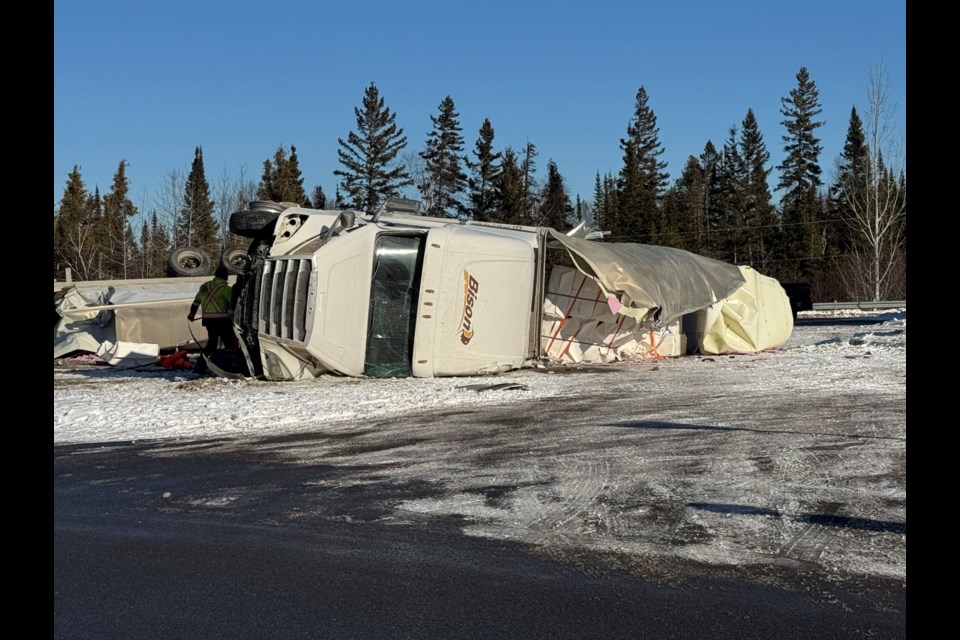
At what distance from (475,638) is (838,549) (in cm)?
228

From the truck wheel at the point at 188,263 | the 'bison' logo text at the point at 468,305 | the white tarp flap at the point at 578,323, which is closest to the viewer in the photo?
the 'bison' logo text at the point at 468,305

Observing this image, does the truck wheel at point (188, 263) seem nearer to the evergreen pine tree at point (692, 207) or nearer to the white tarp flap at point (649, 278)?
the white tarp flap at point (649, 278)

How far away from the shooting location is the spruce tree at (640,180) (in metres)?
68.2

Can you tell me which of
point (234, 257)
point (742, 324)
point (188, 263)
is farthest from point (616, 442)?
point (188, 263)

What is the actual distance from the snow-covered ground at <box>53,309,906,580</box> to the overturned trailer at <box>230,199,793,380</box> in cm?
53

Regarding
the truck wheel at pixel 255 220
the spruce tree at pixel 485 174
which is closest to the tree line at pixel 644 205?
the spruce tree at pixel 485 174

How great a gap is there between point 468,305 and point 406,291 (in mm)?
1040

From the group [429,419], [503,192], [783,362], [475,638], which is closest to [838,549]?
[475,638]

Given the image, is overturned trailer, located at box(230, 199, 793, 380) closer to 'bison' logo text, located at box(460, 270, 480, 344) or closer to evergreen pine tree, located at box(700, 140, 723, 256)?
'bison' logo text, located at box(460, 270, 480, 344)

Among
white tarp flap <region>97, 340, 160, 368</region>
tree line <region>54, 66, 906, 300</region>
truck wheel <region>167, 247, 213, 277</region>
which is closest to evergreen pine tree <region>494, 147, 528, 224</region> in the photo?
tree line <region>54, 66, 906, 300</region>

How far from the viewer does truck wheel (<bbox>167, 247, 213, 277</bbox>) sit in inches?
995

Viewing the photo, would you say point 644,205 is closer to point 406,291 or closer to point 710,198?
point 710,198

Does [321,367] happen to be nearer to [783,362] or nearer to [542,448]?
[542,448]

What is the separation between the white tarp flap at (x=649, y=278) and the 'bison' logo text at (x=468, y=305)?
2.14 metres
